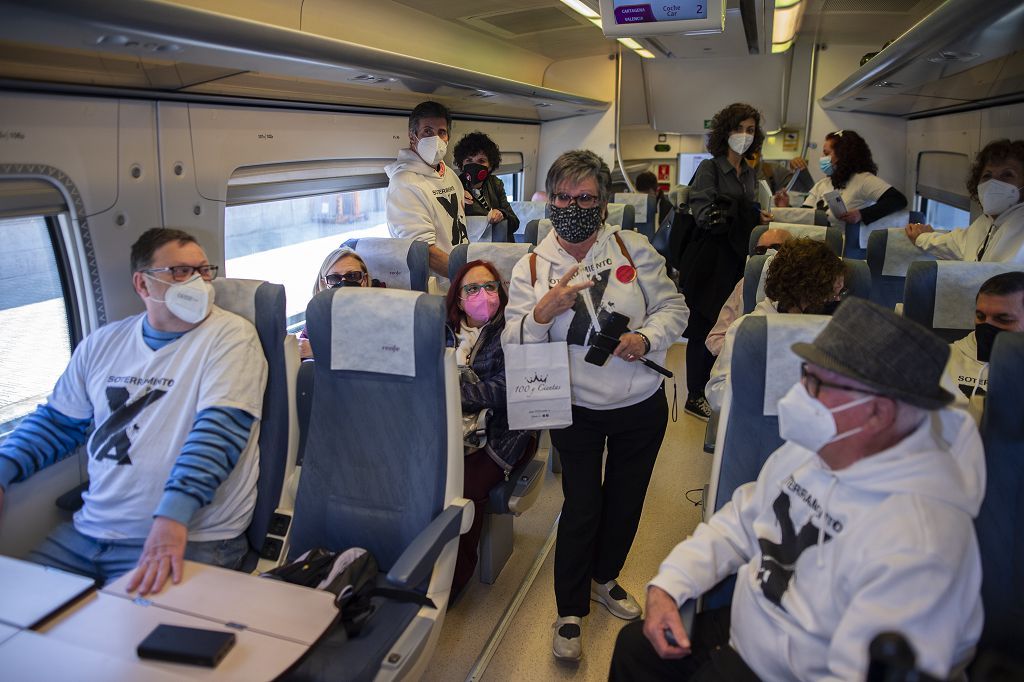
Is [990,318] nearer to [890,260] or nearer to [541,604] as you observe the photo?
[890,260]

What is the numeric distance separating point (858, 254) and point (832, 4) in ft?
6.37

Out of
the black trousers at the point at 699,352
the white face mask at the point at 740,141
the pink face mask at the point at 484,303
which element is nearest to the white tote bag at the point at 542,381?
the pink face mask at the point at 484,303

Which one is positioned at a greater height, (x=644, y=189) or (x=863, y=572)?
(x=644, y=189)

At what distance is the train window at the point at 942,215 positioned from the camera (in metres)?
6.01

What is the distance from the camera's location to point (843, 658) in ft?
4.71

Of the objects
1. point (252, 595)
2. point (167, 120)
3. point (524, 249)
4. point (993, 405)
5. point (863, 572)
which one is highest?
point (167, 120)

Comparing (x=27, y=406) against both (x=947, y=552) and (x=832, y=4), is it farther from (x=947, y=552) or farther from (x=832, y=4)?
(x=832, y=4)

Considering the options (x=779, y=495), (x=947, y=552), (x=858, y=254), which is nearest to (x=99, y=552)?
(x=779, y=495)

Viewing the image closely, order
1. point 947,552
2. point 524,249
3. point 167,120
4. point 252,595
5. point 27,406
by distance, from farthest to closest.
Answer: point 524,249 < point 167,120 < point 27,406 < point 252,595 < point 947,552

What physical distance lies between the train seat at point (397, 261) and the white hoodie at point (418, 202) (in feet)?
0.66

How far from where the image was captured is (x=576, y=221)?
253 centimetres

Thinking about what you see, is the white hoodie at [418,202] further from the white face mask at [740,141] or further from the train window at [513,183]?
the train window at [513,183]

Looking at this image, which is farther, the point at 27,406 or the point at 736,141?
the point at 736,141

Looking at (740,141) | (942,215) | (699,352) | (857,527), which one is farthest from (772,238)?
(942,215)
